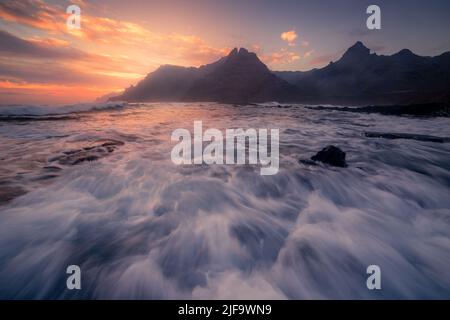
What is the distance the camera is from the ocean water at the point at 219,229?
2.82 m

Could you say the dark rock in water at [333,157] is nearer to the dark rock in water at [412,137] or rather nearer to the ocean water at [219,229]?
the ocean water at [219,229]

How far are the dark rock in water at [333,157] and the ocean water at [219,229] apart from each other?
1.01 ft

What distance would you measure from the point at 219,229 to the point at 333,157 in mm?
4516

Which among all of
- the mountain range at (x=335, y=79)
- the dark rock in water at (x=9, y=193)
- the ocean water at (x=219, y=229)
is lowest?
the ocean water at (x=219, y=229)

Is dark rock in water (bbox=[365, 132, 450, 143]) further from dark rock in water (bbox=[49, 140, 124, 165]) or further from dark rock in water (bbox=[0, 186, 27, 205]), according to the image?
dark rock in water (bbox=[0, 186, 27, 205])

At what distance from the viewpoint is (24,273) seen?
9.78 ft

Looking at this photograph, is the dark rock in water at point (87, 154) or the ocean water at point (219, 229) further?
the dark rock in water at point (87, 154)

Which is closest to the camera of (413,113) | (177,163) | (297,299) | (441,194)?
(297,299)

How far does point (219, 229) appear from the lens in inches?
153

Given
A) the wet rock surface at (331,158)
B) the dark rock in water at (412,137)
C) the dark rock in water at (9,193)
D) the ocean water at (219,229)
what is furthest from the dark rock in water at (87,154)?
the dark rock in water at (412,137)

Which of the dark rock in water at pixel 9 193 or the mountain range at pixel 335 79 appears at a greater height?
the mountain range at pixel 335 79
